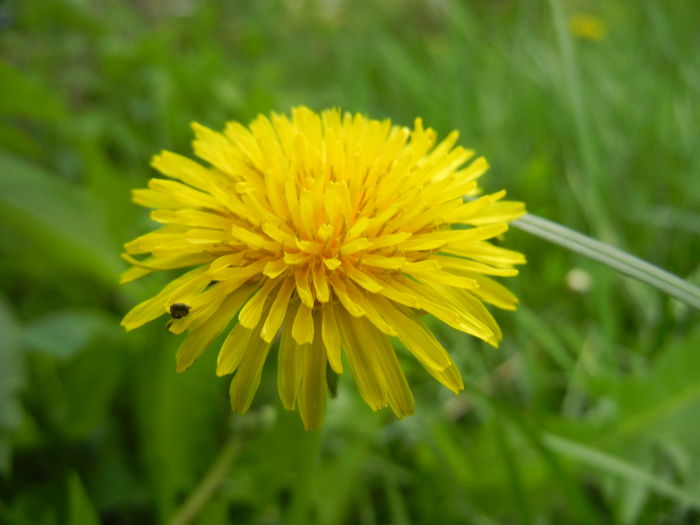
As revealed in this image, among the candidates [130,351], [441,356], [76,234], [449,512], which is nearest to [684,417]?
[449,512]

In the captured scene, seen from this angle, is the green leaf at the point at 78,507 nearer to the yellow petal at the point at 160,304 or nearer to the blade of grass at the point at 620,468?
the yellow petal at the point at 160,304

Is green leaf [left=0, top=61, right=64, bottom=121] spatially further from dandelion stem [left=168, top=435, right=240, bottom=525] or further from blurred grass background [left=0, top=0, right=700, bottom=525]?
dandelion stem [left=168, top=435, right=240, bottom=525]

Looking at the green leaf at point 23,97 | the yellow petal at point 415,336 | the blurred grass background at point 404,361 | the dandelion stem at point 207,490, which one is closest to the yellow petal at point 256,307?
the yellow petal at point 415,336

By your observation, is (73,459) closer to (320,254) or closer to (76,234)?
(76,234)

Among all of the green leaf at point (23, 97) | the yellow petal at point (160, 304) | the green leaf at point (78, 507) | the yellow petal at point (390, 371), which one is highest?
the green leaf at point (23, 97)

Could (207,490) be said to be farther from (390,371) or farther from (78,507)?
(390,371)

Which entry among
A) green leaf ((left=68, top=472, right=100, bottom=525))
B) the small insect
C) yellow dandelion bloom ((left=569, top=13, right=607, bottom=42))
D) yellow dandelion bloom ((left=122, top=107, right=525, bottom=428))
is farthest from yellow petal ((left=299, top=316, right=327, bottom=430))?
yellow dandelion bloom ((left=569, top=13, right=607, bottom=42))
